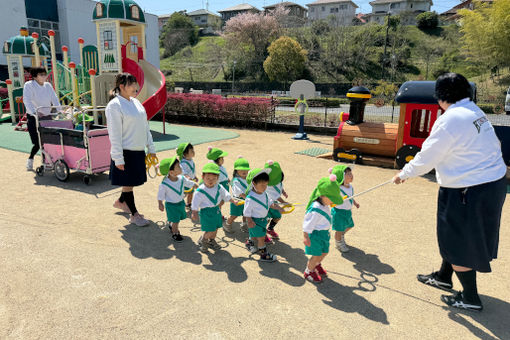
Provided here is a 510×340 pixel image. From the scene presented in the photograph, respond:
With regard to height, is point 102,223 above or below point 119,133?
below

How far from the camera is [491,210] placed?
2832 millimetres

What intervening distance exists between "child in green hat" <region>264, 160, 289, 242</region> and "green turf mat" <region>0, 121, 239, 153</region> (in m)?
6.42

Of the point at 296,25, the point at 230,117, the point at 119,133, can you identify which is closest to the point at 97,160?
the point at 119,133

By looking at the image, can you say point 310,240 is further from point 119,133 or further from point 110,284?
point 119,133

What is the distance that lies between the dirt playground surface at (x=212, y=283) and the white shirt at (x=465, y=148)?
1183 mm

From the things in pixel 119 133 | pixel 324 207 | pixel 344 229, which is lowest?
pixel 344 229

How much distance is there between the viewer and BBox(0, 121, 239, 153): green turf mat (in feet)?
34.0

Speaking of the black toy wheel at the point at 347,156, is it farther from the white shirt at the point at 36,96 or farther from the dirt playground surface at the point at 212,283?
the white shirt at the point at 36,96

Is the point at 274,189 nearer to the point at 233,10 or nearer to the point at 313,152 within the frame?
the point at 313,152

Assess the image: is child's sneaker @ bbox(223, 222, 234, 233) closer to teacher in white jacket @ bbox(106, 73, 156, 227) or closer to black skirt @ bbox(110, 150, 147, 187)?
teacher in white jacket @ bbox(106, 73, 156, 227)

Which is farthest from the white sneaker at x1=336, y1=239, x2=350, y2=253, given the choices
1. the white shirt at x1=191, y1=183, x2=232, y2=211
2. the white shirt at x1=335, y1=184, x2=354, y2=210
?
the white shirt at x1=191, y1=183, x2=232, y2=211

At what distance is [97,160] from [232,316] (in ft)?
15.3

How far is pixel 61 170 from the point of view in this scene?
21.8ft

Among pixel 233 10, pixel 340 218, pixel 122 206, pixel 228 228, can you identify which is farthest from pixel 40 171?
pixel 233 10
